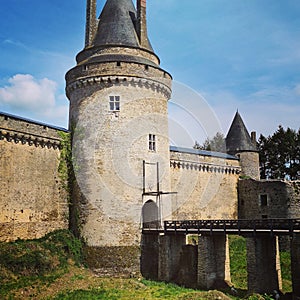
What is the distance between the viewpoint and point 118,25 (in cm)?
2111

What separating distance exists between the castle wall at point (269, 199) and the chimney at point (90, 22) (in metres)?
17.4

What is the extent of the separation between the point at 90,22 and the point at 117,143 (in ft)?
26.5

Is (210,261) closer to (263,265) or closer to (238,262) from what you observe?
(263,265)

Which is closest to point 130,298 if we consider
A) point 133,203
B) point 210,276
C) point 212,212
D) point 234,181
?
point 210,276

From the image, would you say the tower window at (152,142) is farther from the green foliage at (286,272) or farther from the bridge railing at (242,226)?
the green foliage at (286,272)

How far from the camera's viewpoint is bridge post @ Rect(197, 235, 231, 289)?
16672mm

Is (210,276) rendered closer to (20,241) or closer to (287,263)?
(287,263)

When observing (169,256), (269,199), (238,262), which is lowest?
(238,262)

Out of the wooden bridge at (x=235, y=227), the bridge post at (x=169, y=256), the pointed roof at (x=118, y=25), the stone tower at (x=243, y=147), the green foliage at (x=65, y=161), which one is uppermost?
the pointed roof at (x=118, y=25)

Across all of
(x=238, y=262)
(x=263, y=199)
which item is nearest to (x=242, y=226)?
(x=238, y=262)

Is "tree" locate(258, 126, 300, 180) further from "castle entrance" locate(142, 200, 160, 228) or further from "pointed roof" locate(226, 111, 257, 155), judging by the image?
"castle entrance" locate(142, 200, 160, 228)

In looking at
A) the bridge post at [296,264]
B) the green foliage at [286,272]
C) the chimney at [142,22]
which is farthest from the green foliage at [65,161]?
the green foliage at [286,272]

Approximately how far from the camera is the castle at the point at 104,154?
57.5ft

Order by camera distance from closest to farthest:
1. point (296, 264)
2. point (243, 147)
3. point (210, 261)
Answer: point (296, 264)
point (210, 261)
point (243, 147)
